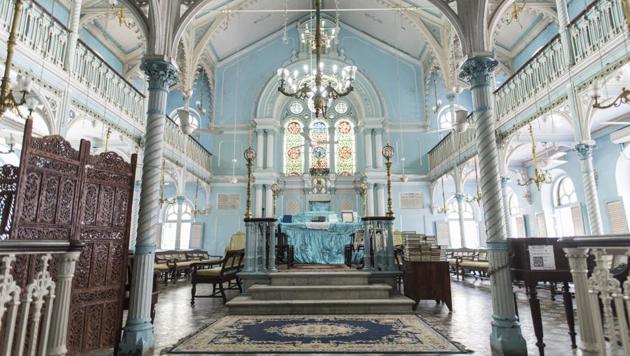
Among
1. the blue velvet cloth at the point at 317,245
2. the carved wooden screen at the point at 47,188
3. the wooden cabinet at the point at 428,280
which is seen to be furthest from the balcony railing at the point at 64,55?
the wooden cabinet at the point at 428,280

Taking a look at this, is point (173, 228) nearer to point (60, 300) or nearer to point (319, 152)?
point (319, 152)

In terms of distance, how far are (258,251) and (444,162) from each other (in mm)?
9798

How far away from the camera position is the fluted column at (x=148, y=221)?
3.62 m

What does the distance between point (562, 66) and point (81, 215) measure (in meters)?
9.18

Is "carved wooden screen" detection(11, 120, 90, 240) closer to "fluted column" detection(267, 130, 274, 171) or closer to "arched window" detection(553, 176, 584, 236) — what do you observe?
"fluted column" detection(267, 130, 274, 171)

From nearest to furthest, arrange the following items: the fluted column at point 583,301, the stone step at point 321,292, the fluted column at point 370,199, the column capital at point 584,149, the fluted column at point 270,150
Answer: the fluted column at point 583,301
the stone step at point 321,292
the column capital at point 584,149
the fluted column at point 370,199
the fluted column at point 270,150

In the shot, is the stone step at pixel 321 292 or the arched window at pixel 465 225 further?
the arched window at pixel 465 225

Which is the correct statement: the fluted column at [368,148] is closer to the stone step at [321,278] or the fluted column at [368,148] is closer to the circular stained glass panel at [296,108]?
the circular stained glass panel at [296,108]

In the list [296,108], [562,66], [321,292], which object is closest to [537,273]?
[321,292]

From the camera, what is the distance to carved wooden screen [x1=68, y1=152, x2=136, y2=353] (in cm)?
348

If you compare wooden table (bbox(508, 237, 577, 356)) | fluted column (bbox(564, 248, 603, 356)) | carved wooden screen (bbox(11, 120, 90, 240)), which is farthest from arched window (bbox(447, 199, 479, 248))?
carved wooden screen (bbox(11, 120, 90, 240))

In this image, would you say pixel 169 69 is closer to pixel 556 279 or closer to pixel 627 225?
pixel 556 279

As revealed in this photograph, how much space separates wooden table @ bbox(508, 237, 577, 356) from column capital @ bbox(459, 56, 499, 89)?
1837 mm

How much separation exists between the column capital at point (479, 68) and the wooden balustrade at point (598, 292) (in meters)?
2.39
